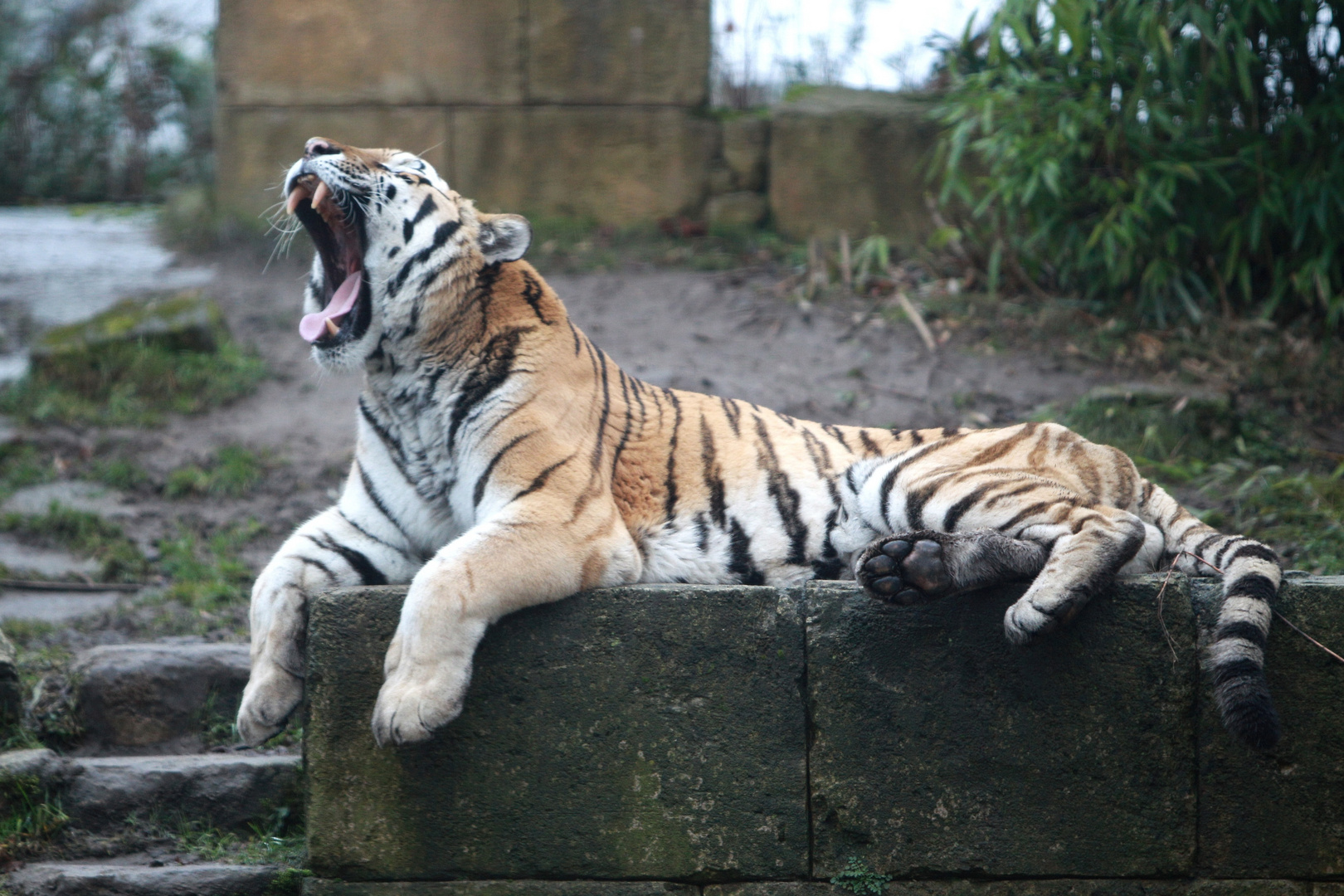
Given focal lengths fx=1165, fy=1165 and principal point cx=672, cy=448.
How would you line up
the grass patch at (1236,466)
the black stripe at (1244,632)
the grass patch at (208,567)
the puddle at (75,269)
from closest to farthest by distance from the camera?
the black stripe at (1244,632) → the grass patch at (1236,466) → the grass patch at (208,567) → the puddle at (75,269)

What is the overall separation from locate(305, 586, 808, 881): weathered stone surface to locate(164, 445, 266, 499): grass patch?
3178 mm

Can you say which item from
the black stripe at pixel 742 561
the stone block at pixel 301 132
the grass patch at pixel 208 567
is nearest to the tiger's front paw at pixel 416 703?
the black stripe at pixel 742 561

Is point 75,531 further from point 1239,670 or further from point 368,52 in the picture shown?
point 1239,670

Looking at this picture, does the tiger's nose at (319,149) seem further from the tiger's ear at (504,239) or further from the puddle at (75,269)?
the puddle at (75,269)

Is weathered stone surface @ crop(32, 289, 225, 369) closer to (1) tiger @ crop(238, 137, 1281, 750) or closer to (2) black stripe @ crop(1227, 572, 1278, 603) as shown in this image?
(1) tiger @ crop(238, 137, 1281, 750)

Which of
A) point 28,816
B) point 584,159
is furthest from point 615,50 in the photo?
point 28,816

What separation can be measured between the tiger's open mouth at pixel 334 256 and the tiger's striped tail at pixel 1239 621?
213cm

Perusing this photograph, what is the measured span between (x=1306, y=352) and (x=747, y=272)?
3.27 metres

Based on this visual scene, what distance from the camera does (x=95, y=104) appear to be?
11.7m

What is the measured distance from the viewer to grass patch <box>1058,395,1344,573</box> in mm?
4316

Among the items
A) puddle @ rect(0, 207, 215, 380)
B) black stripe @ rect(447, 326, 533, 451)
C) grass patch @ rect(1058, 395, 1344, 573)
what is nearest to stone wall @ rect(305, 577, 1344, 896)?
black stripe @ rect(447, 326, 533, 451)

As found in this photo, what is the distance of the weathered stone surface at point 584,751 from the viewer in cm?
259

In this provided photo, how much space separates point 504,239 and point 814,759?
156cm

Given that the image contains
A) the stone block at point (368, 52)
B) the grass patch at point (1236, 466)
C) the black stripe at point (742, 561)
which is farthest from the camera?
the stone block at point (368, 52)
